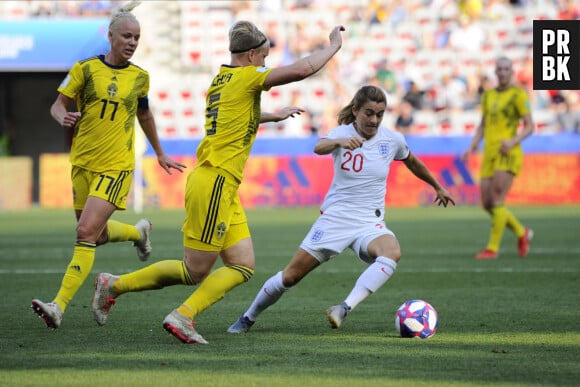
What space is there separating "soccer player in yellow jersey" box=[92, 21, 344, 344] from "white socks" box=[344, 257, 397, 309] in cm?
77

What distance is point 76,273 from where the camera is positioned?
307 inches

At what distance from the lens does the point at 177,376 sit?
220 inches

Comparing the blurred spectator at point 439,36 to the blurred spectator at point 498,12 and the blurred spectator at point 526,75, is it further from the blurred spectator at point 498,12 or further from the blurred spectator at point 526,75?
the blurred spectator at point 526,75

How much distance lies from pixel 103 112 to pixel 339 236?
1.97m

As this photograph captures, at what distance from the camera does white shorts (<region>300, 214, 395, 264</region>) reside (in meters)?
7.65

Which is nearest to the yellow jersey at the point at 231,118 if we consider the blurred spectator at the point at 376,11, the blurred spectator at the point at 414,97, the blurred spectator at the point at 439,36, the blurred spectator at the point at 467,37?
the blurred spectator at the point at 414,97

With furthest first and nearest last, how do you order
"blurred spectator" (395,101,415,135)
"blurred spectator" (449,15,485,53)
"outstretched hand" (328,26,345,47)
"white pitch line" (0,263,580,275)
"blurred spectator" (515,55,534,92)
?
"blurred spectator" (449,15,485,53) → "blurred spectator" (515,55,534,92) → "blurred spectator" (395,101,415,135) → "white pitch line" (0,263,580,275) → "outstretched hand" (328,26,345,47)

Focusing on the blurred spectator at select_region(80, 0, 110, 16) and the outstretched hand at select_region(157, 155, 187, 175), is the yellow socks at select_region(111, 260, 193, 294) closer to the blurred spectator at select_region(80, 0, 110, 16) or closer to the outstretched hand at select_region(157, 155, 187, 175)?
the outstretched hand at select_region(157, 155, 187, 175)

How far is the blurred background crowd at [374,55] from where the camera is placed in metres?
28.6

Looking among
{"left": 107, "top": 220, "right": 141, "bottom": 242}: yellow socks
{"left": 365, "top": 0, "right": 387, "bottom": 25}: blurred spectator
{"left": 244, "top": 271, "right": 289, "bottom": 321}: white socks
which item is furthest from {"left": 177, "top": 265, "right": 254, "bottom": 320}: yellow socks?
{"left": 365, "top": 0, "right": 387, "bottom": 25}: blurred spectator

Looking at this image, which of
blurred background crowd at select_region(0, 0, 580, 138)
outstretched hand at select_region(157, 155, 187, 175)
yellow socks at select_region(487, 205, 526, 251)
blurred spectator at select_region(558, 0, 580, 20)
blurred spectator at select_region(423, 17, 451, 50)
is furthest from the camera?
blurred spectator at select_region(423, 17, 451, 50)

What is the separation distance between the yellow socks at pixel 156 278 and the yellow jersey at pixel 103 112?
41.2 inches

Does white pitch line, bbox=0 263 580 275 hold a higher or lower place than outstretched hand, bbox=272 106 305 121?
lower

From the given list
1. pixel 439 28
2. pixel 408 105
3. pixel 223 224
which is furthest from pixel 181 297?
pixel 439 28
